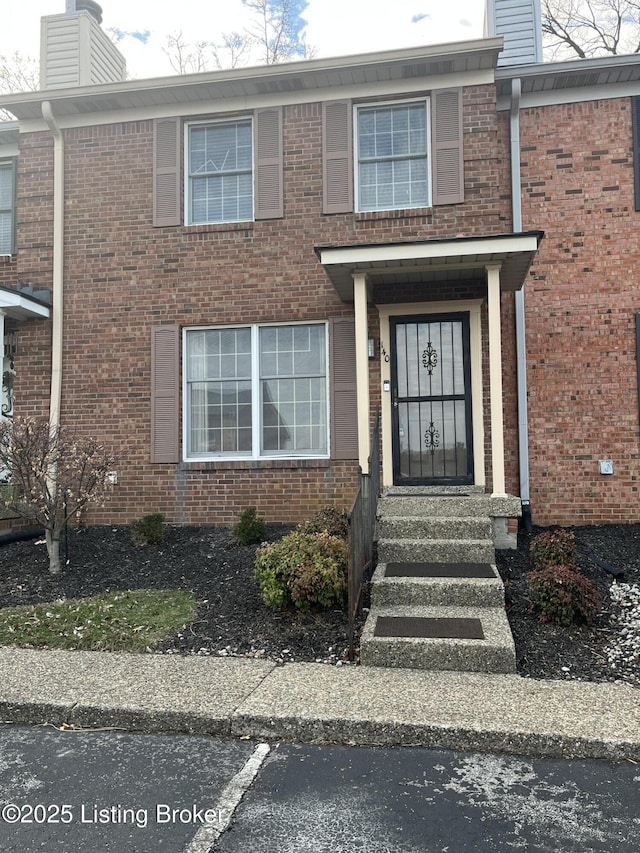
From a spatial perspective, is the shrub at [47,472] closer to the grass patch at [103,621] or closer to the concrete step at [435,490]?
the grass patch at [103,621]

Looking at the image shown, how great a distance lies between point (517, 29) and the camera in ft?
31.4

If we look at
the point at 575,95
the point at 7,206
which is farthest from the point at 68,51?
the point at 575,95

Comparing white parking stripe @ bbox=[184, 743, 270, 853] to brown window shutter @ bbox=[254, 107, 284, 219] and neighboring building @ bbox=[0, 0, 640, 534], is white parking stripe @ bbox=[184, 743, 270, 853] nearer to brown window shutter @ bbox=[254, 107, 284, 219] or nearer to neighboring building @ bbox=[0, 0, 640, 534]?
neighboring building @ bbox=[0, 0, 640, 534]

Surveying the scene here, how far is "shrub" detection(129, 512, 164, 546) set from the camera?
7.89 m

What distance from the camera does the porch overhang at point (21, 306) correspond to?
28.0 ft

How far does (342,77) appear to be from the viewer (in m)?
8.66

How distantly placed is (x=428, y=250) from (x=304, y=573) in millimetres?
3729

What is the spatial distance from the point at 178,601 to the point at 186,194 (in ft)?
18.3

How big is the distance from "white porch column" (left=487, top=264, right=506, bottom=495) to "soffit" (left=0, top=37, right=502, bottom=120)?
9.74 feet

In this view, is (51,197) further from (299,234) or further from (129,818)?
(129,818)

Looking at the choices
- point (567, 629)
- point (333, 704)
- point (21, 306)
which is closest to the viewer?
point (333, 704)

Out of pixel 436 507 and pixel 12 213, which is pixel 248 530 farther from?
pixel 12 213

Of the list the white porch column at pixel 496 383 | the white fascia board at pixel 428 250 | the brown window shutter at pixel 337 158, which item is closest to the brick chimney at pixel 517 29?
the brown window shutter at pixel 337 158

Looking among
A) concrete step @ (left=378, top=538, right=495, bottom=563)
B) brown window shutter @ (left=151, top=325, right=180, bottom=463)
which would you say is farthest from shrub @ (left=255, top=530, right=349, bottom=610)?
brown window shutter @ (left=151, top=325, right=180, bottom=463)
